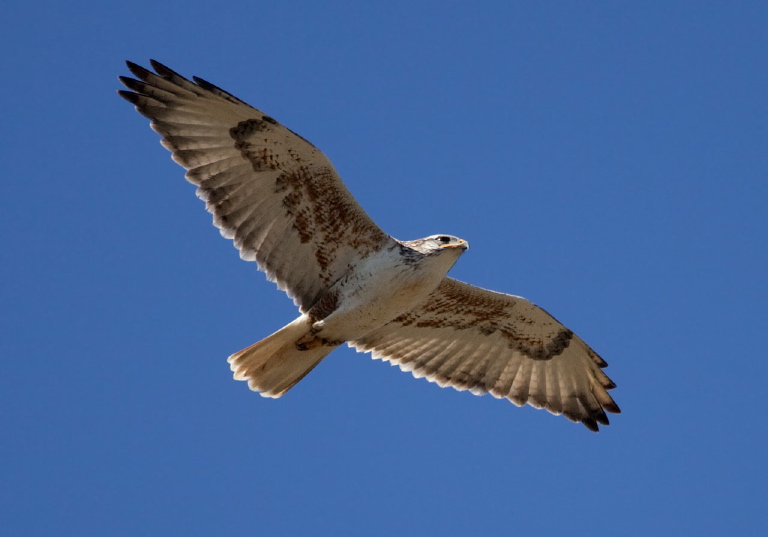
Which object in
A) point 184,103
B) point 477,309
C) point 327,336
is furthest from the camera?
point 477,309

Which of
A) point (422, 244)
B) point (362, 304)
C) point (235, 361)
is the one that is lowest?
point (235, 361)

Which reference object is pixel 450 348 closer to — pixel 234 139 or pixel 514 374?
pixel 514 374

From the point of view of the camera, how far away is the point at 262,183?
955 cm

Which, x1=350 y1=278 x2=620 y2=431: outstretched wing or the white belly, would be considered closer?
the white belly

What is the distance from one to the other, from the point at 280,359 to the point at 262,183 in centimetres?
168

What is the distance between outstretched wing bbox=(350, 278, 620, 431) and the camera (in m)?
11.0

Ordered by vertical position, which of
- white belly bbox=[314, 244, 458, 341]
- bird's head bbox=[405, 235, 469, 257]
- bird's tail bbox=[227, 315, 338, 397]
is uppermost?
bird's head bbox=[405, 235, 469, 257]

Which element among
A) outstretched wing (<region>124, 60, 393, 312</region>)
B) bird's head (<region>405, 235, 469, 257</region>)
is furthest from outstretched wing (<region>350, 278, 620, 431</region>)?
bird's head (<region>405, 235, 469, 257</region>)

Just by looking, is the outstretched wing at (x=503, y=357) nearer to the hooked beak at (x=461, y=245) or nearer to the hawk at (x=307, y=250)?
the hawk at (x=307, y=250)

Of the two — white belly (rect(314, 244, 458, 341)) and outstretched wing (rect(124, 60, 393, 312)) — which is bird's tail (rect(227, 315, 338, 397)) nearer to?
white belly (rect(314, 244, 458, 341))

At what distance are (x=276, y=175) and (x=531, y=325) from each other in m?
3.24

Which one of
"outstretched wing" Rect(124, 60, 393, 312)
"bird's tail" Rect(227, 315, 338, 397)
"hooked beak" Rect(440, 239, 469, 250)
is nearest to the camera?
"outstretched wing" Rect(124, 60, 393, 312)

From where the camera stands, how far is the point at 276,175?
31.2 feet

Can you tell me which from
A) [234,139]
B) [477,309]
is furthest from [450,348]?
[234,139]
